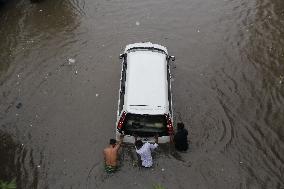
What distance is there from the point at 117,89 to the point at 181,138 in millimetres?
3632

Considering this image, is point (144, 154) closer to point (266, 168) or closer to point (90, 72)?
point (266, 168)

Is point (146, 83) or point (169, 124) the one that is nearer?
point (169, 124)

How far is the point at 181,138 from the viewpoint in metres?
11.6

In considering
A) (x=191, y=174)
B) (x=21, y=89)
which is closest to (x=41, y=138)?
(x=21, y=89)

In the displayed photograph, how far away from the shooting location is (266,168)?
11641 mm

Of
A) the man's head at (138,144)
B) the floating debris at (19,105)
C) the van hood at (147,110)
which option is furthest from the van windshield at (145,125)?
the floating debris at (19,105)

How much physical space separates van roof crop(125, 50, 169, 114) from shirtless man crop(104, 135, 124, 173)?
1.14 m

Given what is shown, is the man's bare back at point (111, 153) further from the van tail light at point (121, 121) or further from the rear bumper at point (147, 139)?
the van tail light at point (121, 121)

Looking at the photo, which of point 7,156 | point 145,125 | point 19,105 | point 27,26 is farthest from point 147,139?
point 27,26

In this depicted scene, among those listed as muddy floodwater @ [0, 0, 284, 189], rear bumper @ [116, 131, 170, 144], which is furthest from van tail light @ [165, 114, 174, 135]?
muddy floodwater @ [0, 0, 284, 189]

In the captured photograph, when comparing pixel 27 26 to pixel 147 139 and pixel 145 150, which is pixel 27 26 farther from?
pixel 145 150

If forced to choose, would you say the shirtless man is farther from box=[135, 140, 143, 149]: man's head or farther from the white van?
box=[135, 140, 143, 149]: man's head

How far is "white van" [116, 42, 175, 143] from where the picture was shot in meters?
10.8

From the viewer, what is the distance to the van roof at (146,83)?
1080 cm
